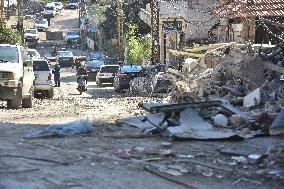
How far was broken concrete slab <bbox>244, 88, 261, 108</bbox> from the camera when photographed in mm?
13852

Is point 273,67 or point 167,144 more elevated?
point 273,67

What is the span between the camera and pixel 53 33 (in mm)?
75250

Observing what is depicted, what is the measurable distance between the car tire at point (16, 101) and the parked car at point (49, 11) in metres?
67.3

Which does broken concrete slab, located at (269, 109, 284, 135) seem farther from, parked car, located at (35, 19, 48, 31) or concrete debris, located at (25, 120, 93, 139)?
parked car, located at (35, 19, 48, 31)

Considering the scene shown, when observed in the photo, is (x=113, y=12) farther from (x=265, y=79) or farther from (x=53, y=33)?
(x=265, y=79)

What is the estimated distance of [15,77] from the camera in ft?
53.1

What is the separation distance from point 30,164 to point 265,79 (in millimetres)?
9767

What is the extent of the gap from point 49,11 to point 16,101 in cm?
6856

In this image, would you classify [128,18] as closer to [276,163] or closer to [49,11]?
[49,11]

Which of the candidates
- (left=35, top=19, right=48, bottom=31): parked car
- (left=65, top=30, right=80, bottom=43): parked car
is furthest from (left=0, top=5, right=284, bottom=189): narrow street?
(left=35, top=19, right=48, bottom=31): parked car

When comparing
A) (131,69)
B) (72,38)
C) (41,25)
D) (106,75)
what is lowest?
(106,75)

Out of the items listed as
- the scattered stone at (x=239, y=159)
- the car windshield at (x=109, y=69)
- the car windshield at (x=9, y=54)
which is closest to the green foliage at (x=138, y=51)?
the car windshield at (x=109, y=69)

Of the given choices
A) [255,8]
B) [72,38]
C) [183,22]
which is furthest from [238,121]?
[72,38]

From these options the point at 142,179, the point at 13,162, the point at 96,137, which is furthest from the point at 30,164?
the point at 96,137
